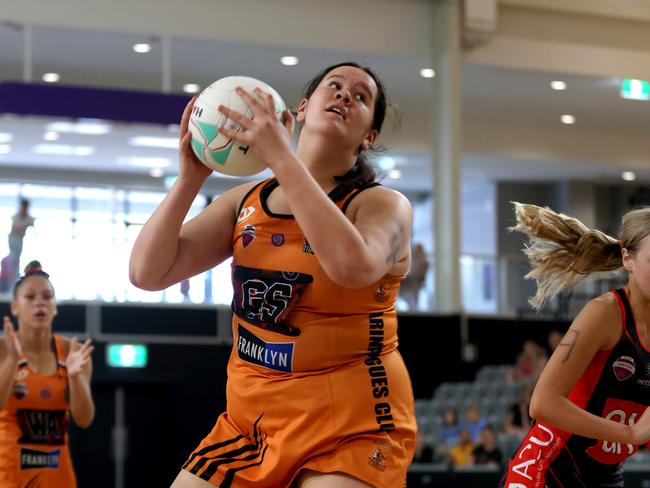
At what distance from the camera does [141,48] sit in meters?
16.8

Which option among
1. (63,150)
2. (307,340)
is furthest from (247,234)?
(63,150)

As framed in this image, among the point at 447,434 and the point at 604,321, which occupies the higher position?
the point at 604,321

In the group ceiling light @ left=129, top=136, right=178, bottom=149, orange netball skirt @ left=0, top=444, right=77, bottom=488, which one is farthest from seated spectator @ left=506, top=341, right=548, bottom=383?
orange netball skirt @ left=0, top=444, right=77, bottom=488

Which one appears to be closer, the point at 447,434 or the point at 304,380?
the point at 304,380

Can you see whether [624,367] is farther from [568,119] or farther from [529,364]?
[568,119]

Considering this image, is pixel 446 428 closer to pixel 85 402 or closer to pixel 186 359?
pixel 186 359

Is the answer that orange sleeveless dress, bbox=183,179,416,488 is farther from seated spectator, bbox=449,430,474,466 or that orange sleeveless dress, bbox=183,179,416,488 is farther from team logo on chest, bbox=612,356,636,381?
seated spectator, bbox=449,430,474,466

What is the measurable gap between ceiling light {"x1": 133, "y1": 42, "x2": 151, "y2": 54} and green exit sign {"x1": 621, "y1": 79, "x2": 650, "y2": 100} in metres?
7.65

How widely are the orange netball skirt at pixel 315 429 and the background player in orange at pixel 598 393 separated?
75cm

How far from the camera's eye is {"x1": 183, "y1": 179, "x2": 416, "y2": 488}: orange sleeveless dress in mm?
2822

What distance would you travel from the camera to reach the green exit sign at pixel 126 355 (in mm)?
13625

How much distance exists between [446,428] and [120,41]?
7638mm

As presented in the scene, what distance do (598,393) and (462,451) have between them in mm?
8193

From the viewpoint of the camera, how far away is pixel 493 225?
25391mm
